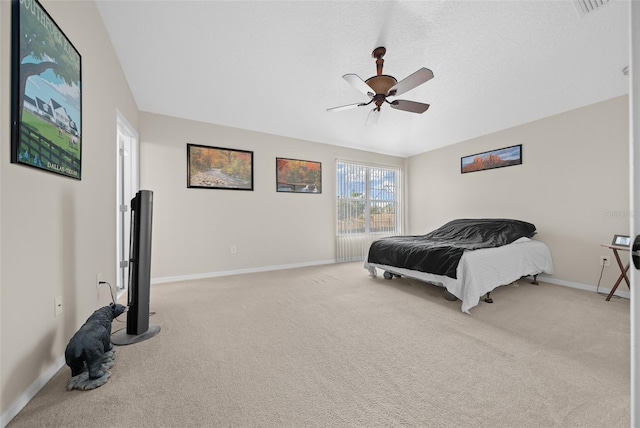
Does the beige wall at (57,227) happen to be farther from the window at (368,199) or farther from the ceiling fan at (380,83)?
the window at (368,199)

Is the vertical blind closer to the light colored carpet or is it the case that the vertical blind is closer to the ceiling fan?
the light colored carpet

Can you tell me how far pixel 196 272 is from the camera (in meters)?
3.86

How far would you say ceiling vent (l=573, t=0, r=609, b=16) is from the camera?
197cm

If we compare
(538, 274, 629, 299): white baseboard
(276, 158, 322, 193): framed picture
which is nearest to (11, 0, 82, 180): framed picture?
(276, 158, 322, 193): framed picture

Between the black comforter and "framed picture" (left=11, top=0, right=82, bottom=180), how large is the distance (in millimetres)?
3286

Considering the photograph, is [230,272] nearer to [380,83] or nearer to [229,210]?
[229,210]

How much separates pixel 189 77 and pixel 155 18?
0.79 meters

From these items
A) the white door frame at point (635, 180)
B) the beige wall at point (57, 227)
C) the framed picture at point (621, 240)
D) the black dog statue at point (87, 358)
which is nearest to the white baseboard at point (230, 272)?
the beige wall at point (57, 227)

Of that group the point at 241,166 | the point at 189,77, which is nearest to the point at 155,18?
the point at 189,77

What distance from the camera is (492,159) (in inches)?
170

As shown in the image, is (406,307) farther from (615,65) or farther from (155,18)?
(155,18)

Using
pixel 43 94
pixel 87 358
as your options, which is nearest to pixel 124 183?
pixel 43 94

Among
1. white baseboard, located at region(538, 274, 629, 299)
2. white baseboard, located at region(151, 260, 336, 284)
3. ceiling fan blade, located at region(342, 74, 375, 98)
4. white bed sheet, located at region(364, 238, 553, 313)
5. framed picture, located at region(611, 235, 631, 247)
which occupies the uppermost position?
ceiling fan blade, located at region(342, 74, 375, 98)

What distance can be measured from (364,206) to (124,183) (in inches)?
164
